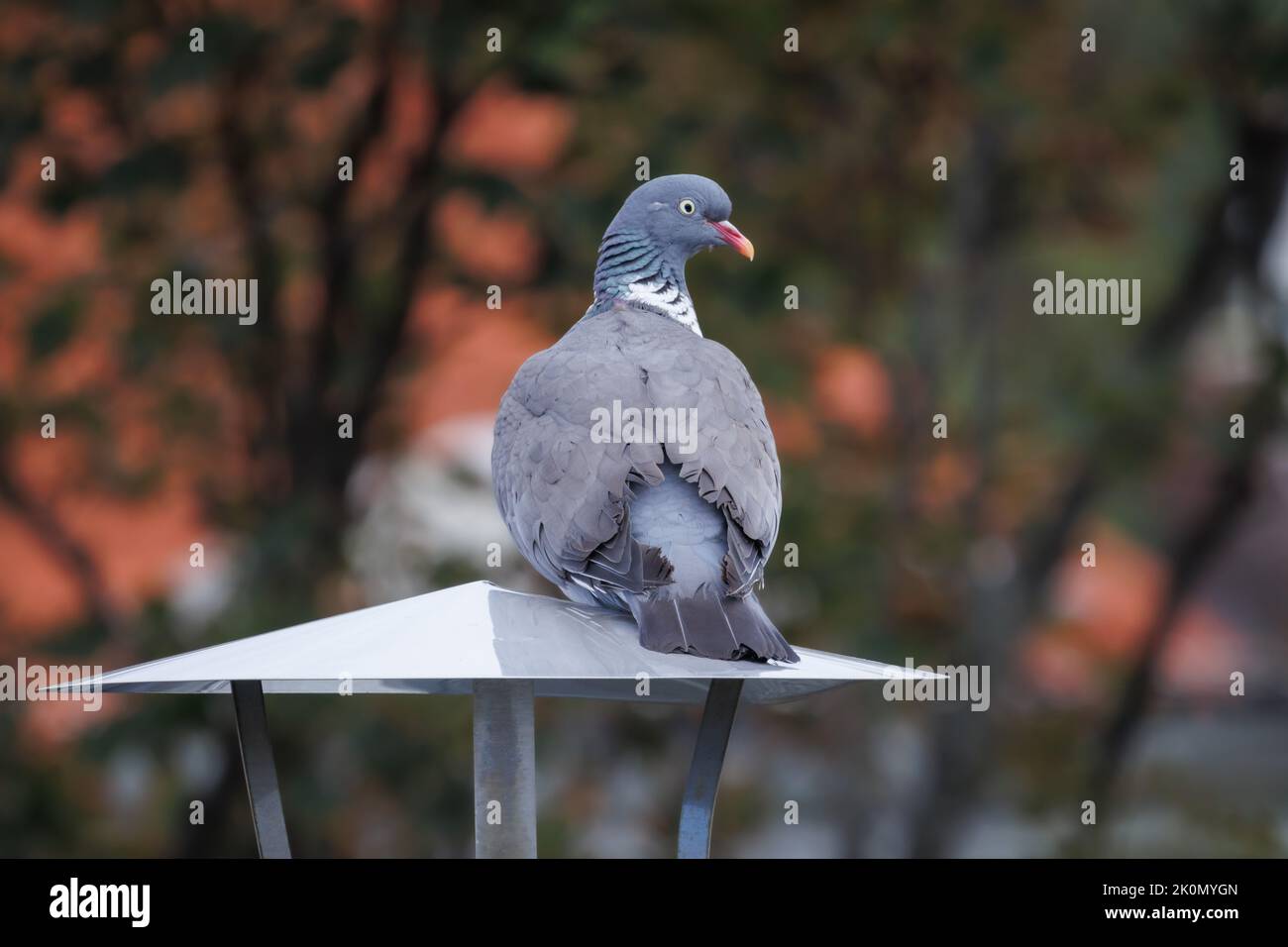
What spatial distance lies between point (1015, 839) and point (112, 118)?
25.6 ft

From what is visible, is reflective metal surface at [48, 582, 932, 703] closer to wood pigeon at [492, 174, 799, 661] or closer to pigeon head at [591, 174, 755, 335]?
wood pigeon at [492, 174, 799, 661]

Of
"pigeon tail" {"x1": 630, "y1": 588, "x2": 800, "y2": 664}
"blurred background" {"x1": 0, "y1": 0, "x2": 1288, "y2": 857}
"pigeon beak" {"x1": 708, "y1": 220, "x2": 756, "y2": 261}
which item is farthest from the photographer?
"blurred background" {"x1": 0, "y1": 0, "x2": 1288, "y2": 857}

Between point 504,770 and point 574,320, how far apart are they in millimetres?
6588

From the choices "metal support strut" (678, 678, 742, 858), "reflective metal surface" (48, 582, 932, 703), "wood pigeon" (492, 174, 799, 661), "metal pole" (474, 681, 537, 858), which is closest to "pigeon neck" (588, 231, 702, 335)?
"wood pigeon" (492, 174, 799, 661)

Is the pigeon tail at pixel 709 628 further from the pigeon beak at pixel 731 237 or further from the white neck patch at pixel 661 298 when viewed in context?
the pigeon beak at pixel 731 237

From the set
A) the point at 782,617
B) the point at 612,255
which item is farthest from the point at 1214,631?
the point at 612,255

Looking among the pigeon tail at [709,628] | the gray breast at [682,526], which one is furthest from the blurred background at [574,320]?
the pigeon tail at [709,628]

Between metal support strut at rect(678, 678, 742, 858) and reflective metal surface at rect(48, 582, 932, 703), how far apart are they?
80mm

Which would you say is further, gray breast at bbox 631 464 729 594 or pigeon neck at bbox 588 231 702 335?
pigeon neck at bbox 588 231 702 335

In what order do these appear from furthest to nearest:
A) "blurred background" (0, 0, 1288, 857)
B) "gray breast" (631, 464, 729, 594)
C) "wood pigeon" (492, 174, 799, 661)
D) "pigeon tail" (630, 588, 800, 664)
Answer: "blurred background" (0, 0, 1288, 857) < "gray breast" (631, 464, 729, 594) < "wood pigeon" (492, 174, 799, 661) < "pigeon tail" (630, 588, 800, 664)

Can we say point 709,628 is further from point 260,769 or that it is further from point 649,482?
point 260,769

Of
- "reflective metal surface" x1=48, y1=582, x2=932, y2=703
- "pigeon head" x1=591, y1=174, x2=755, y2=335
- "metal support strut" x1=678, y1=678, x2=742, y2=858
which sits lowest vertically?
"metal support strut" x1=678, y1=678, x2=742, y2=858

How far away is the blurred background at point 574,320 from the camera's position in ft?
30.4

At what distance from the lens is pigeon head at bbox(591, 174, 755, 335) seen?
4.67m
